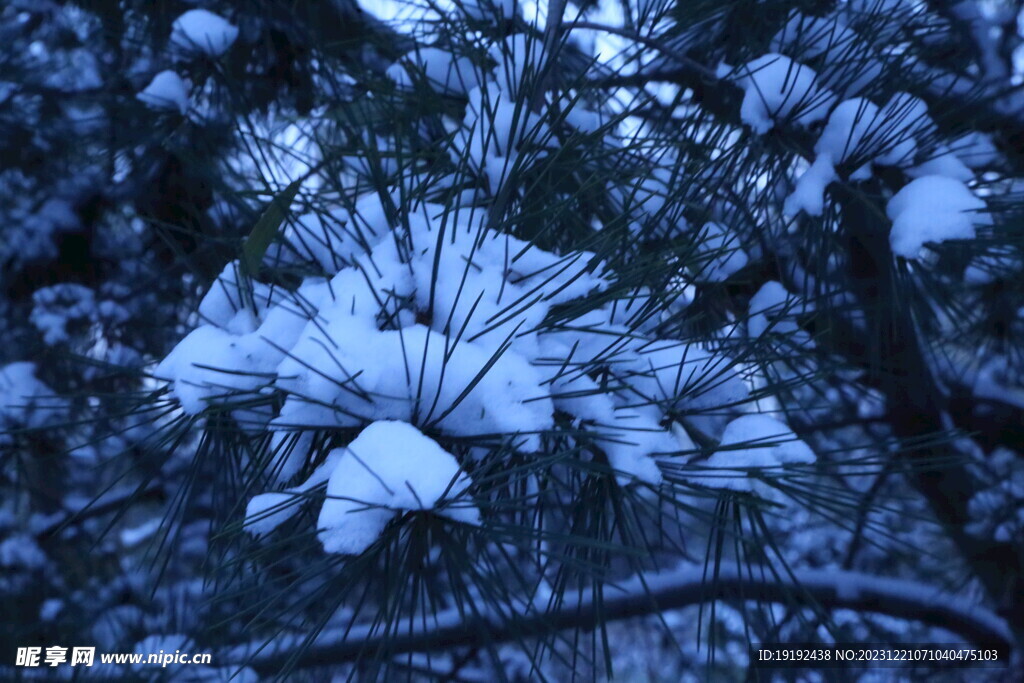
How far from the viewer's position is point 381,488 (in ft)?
1.53

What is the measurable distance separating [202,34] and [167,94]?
12 cm

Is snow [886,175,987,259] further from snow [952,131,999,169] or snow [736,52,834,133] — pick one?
snow [952,131,999,169]

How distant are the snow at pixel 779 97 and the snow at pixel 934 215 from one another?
0.17 metres

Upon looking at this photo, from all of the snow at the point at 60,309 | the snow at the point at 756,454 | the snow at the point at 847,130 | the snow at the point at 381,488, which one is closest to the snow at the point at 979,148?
the snow at the point at 847,130

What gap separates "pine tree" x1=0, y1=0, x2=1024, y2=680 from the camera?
21.6 inches

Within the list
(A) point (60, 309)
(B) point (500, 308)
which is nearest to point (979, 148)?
(B) point (500, 308)

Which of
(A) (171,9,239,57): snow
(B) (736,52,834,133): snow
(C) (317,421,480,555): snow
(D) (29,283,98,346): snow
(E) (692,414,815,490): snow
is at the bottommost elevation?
(C) (317,421,480,555): snow

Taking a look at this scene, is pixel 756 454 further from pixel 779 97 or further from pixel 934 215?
pixel 779 97

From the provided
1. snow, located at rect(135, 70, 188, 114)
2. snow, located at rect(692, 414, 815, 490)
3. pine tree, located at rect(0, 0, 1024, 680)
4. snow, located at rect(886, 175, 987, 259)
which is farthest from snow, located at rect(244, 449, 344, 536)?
snow, located at rect(135, 70, 188, 114)

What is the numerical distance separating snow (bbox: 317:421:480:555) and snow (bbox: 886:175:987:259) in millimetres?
593

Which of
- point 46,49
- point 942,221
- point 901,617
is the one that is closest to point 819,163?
point 942,221

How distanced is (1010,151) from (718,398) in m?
0.97

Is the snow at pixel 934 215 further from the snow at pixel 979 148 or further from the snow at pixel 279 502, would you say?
the snow at pixel 279 502

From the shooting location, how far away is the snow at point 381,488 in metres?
0.46
